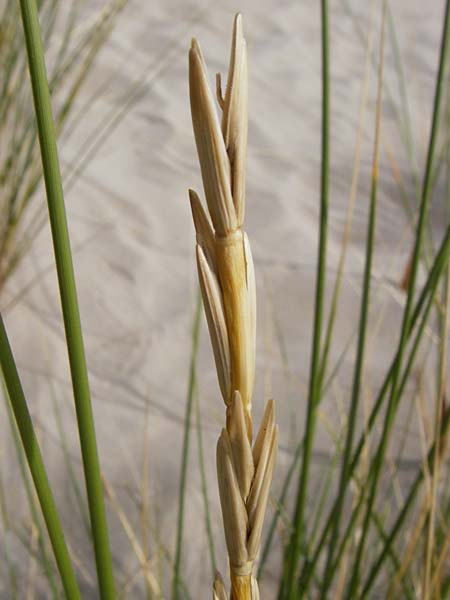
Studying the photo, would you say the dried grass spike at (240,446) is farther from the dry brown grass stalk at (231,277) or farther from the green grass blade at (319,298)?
the green grass blade at (319,298)

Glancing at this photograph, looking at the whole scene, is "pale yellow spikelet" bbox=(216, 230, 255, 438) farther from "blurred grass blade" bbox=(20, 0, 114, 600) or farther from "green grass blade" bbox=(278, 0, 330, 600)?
"green grass blade" bbox=(278, 0, 330, 600)

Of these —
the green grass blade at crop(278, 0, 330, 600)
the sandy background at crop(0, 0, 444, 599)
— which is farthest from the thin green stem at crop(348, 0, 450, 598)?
the sandy background at crop(0, 0, 444, 599)

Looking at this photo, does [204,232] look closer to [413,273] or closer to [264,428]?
[264,428]

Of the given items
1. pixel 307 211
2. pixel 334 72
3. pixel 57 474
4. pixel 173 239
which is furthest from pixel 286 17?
pixel 57 474

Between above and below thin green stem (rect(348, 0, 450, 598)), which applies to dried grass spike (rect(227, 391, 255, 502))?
below

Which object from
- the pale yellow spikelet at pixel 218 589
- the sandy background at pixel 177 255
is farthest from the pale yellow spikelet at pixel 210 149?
the sandy background at pixel 177 255

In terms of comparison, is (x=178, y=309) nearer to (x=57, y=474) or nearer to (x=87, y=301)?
(x=87, y=301)

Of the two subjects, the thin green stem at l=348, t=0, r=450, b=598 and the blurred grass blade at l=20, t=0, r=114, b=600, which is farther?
the thin green stem at l=348, t=0, r=450, b=598
